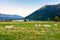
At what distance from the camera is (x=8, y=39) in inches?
995

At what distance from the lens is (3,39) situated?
82.4 ft

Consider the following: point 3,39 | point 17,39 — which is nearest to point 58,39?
point 17,39

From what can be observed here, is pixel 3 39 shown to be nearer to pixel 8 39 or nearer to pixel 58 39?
pixel 8 39

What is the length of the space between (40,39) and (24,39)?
228 centimetres

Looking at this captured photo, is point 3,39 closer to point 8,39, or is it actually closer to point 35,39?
point 8,39

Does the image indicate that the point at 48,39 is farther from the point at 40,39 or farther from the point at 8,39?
the point at 8,39

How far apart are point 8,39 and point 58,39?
7.02 metres

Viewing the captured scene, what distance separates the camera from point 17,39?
81.6 ft

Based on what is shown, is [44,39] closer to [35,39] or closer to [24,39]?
[35,39]

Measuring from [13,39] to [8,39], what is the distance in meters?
0.75

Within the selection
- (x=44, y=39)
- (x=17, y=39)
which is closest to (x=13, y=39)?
(x=17, y=39)

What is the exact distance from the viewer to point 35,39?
81.9ft

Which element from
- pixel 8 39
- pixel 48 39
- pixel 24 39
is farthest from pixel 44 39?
pixel 8 39

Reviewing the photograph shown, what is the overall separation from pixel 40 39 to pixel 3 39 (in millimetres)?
5131
